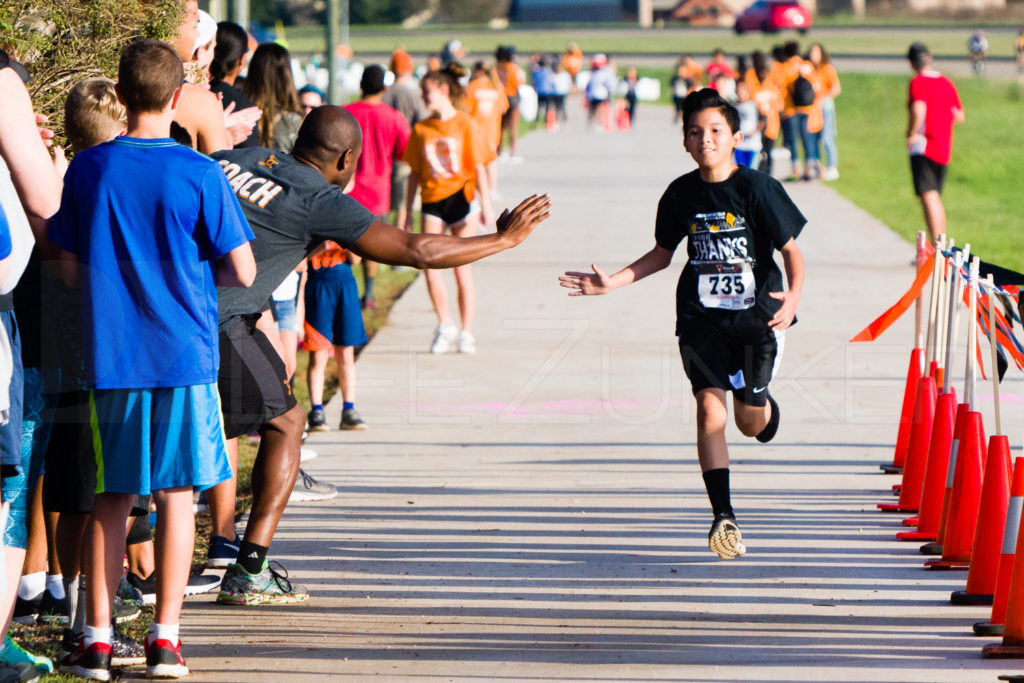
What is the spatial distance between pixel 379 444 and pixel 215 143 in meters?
2.47

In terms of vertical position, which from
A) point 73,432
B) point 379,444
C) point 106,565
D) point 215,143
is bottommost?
point 379,444

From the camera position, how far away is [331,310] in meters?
8.21

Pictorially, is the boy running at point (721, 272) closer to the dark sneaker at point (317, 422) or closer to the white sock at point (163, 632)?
the white sock at point (163, 632)

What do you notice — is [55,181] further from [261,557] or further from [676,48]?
[676,48]

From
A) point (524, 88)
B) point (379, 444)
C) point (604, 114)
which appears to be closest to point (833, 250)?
point (379, 444)

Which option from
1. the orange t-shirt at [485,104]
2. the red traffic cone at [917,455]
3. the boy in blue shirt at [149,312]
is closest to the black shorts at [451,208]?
the red traffic cone at [917,455]

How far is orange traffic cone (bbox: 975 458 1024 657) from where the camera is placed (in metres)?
4.71

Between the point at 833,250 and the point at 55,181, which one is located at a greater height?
the point at 55,181

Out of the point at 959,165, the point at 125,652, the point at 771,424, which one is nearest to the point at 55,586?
the point at 125,652

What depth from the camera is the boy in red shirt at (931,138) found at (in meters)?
13.0

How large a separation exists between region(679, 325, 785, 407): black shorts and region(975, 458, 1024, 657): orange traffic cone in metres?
1.53

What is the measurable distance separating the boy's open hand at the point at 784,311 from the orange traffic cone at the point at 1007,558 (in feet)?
3.94

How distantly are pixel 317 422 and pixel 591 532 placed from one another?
8.36 feet

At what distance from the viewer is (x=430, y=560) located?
6051 millimetres
